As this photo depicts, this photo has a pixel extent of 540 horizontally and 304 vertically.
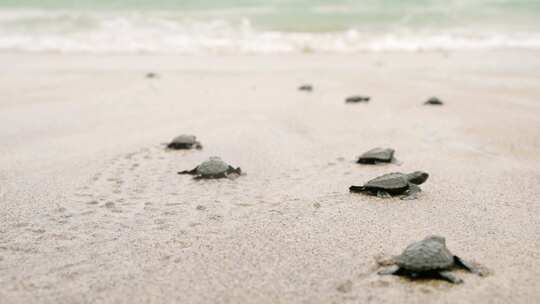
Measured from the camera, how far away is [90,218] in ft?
10.7

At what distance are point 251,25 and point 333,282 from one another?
15.6 meters

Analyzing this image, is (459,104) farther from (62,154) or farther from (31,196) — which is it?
(31,196)

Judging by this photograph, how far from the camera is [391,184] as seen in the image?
3.65m

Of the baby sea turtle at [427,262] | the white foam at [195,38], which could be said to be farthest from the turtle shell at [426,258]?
the white foam at [195,38]

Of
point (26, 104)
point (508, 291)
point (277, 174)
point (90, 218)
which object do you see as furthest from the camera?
point (26, 104)

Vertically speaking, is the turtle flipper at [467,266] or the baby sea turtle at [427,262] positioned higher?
the baby sea turtle at [427,262]

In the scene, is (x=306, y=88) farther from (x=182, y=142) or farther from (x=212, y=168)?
(x=212, y=168)

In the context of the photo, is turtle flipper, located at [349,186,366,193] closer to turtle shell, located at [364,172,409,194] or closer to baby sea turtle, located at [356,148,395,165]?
turtle shell, located at [364,172,409,194]

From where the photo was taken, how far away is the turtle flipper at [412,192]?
3662mm

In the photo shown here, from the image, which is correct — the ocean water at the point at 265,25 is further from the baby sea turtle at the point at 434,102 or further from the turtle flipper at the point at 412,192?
the turtle flipper at the point at 412,192

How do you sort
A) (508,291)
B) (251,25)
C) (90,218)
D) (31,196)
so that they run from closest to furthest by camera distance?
1. (508,291)
2. (90,218)
3. (31,196)
4. (251,25)

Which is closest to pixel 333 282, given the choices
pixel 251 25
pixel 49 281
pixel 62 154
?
pixel 49 281

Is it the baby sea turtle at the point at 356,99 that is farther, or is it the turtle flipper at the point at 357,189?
the baby sea turtle at the point at 356,99

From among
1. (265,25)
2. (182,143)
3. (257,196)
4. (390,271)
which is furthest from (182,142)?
(265,25)
